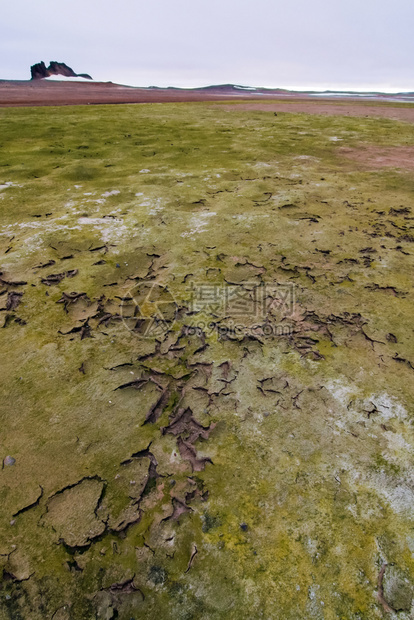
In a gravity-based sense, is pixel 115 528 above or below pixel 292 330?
below

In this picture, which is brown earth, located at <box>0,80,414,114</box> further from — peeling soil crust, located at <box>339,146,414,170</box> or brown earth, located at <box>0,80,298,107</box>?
peeling soil crust, located at <box>339,146,414,170</box>

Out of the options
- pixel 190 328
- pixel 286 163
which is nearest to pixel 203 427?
pixel 190 328

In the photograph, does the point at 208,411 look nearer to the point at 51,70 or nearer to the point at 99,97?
the point at 99,97

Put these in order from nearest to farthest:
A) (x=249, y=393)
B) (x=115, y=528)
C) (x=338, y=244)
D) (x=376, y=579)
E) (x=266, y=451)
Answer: (x=376, y=579) → (x=115, y=528) → (x=266, y=451) → (x=249, y=393) → (x=338, y=244)

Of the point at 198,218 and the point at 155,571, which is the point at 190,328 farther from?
the point at 198,218

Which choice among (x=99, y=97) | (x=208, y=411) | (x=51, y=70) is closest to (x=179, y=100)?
(x=99, y=97)

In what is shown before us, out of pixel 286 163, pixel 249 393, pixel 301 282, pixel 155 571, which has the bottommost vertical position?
pixel 155 571
